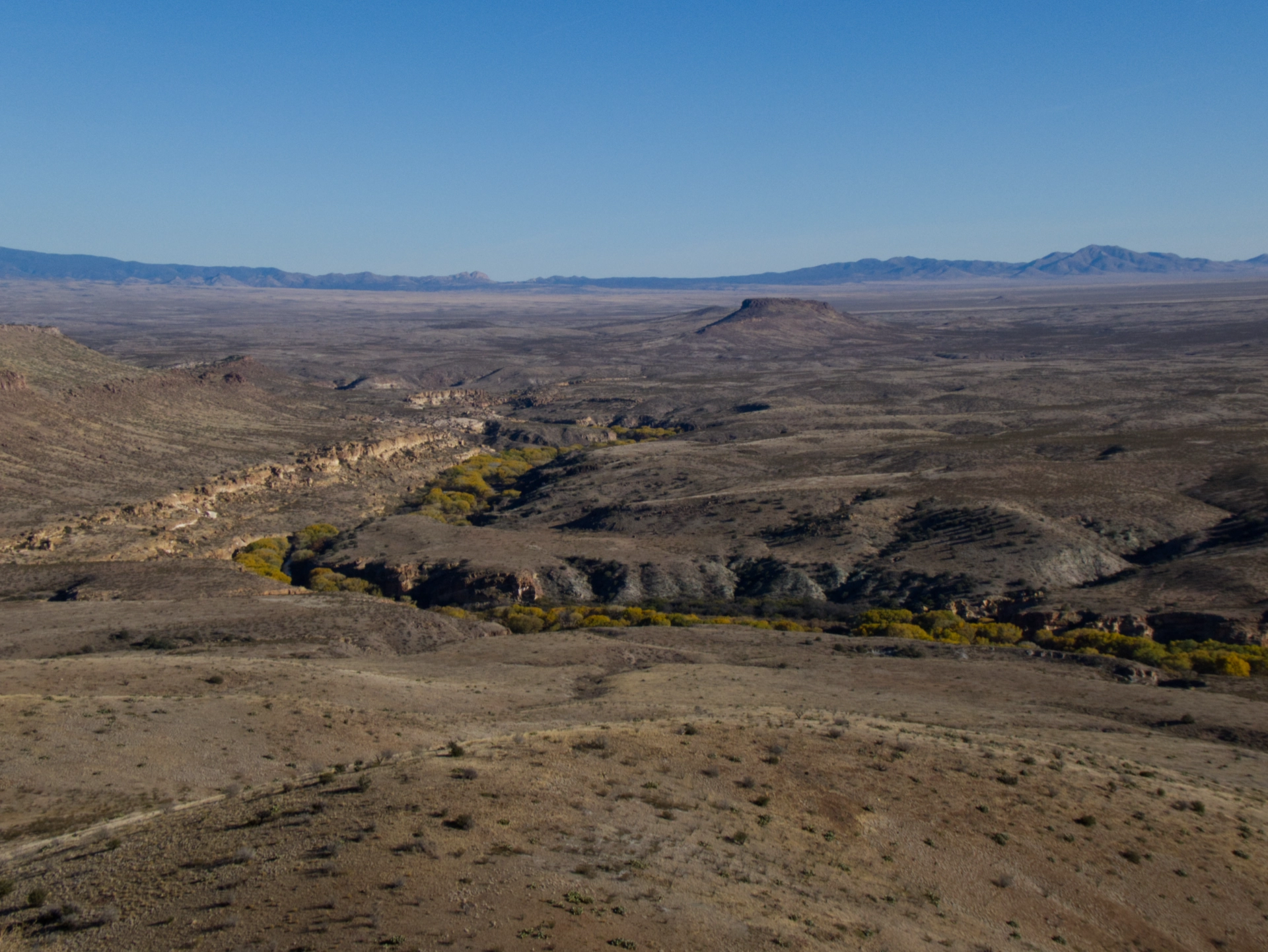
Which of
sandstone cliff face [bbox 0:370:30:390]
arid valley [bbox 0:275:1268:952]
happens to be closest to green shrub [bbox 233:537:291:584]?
arid valley [bbox 0:275:1268:952]

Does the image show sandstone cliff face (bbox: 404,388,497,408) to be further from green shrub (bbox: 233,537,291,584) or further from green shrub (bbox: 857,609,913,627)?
green shrub (bbox: 857,609,913,627)

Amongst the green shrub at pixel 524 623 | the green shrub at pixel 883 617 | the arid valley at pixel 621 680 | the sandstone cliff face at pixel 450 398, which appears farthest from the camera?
the sandstone cliff face at pixel 450 398

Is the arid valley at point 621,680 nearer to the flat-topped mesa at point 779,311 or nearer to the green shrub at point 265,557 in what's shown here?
the green shrub at point 265,557

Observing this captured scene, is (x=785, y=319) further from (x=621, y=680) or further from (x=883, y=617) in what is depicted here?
(x=621, y=680)

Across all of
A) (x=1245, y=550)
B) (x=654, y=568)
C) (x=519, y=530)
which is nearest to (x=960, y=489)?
(x=1245, y=550)

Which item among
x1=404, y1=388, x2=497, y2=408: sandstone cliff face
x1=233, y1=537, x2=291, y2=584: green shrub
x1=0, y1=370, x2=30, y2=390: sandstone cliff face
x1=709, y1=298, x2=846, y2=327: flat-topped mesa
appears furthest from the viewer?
x1=709, y1=298, x2=846, y2=327: flat-topped mesa

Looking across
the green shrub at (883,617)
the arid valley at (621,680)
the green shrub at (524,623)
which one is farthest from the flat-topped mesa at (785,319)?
the green shrub at (524,623)

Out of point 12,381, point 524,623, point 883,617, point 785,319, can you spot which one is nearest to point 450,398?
point 12,381

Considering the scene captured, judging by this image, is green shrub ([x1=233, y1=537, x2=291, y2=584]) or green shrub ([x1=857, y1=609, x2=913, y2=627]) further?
green shrub ([x1=233, y1=537, x2=291, y2=584])
